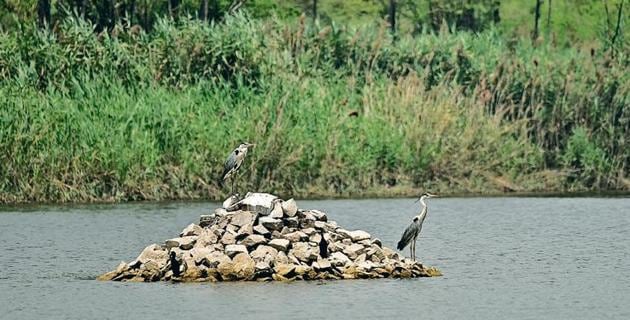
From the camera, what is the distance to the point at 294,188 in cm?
3369

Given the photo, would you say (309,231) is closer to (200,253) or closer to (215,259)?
(215,259)

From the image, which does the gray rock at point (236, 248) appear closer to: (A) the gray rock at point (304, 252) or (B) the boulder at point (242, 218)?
(B) the boulder at point (242, 218)

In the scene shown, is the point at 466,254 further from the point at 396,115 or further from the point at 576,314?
the point at 396,115

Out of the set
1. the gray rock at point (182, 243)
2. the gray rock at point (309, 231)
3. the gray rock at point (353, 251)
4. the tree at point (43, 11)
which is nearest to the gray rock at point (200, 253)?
the gray rock at point (182, 243)

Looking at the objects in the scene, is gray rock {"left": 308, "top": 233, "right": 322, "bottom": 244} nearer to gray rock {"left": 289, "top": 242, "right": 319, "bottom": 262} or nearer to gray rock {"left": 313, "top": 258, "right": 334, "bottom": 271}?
gray rock {"left": 289, "top": 242, "right": 319, "bottom": 262}

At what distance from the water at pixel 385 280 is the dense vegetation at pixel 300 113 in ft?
3.20

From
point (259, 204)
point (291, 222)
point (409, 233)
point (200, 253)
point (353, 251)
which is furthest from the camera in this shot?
point (409, 233)

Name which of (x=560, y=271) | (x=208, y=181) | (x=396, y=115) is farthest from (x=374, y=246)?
(x=396, y=115)

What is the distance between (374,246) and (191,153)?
452 inches

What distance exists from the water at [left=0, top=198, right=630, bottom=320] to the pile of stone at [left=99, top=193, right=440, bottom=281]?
0.28 meters

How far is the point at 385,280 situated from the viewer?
2183 cm

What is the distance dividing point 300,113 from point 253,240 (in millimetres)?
13334

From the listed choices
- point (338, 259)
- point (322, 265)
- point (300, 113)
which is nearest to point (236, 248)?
point (322, 265)

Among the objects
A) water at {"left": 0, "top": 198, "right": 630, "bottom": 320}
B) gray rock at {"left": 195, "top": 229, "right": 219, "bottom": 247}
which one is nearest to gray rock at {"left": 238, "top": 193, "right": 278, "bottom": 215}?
gray rock at {"left": 195, "top": 229, "right": 219, "bottom": 247}
